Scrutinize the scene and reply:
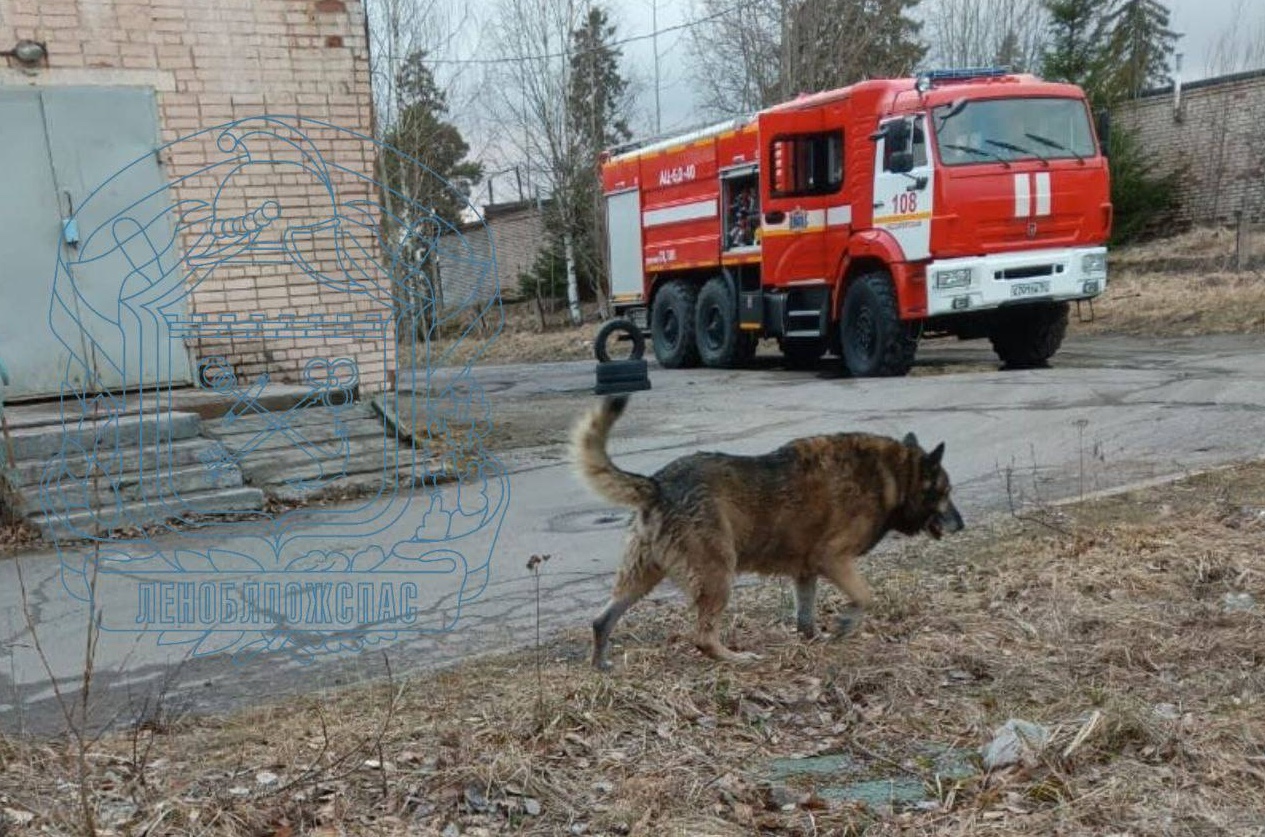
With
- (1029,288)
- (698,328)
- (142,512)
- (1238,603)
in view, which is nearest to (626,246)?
(698,328)

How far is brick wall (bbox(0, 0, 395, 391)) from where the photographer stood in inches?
344

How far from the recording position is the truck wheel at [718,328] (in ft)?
53.8

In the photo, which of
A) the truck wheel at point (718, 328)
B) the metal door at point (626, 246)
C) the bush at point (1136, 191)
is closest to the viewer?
the truck wheel at point (718, 328)

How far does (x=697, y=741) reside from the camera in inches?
150

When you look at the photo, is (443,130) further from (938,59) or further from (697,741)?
(697,741)

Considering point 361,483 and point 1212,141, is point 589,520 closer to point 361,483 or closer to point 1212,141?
point 361,483

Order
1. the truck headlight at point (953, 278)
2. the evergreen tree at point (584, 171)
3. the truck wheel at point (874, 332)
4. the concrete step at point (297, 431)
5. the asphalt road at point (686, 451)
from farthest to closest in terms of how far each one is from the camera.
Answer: the evergreen tree at point (584, 171)
the truck wheel at point (874, 332)
the truck headlight at point (953, 278)
the concrete step at point (297, 431)
the asphalt road at point (686, 451)

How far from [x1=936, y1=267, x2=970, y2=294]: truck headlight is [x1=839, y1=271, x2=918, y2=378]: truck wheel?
71 cm

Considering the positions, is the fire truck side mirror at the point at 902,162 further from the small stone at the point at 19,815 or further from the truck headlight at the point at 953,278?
Result: the small stone at the point at 19,815

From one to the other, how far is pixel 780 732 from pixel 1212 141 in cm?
2511

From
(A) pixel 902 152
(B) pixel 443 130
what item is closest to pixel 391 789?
(A) pixel 902 152

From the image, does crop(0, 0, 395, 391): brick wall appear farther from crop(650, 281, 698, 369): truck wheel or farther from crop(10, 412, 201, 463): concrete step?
crop(650, 281, 698, 369): truck wheel

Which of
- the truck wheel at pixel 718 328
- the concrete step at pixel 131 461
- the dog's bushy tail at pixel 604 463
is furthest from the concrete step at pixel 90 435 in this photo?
the truck wheel at pixel 718 328

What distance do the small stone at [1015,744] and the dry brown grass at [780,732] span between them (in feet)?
0.18
